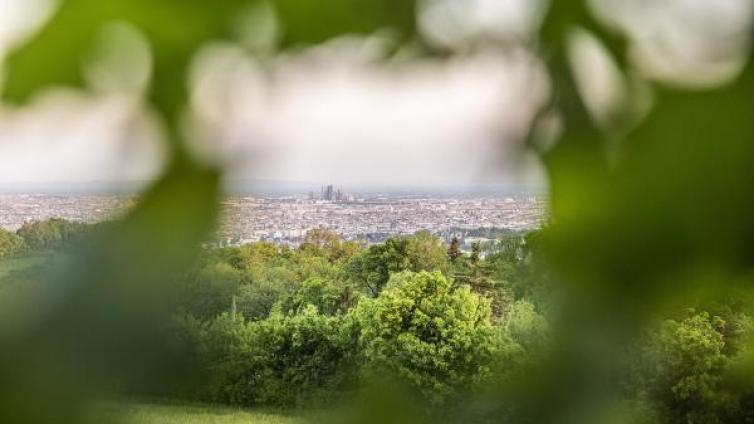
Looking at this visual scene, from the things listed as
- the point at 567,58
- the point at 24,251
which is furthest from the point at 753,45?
the point at 24,251

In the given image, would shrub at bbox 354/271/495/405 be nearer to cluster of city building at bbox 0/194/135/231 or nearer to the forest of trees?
the forest of trees

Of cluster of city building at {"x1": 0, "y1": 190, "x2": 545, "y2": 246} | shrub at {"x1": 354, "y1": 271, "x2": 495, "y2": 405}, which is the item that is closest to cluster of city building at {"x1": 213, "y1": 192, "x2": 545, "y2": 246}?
cluster of city building at {"x1": 0, "y1": 190, "x2": 545, "y2": 246}

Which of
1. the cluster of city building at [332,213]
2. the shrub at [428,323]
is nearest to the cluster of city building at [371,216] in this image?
the cluster of city building at [332,213]

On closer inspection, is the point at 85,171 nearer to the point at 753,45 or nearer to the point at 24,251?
the point at 24,251

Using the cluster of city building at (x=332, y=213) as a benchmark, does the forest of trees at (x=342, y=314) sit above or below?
below

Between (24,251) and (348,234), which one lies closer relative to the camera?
(24,251)

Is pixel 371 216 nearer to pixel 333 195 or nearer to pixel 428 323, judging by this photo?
pixel 333 195

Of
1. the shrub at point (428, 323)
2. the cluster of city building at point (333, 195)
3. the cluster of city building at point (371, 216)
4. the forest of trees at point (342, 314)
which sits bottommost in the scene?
the shrub at point (428, 323)

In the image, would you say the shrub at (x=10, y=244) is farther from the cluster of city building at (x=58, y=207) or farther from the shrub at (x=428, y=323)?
the shrub at (x=428, y=323)
